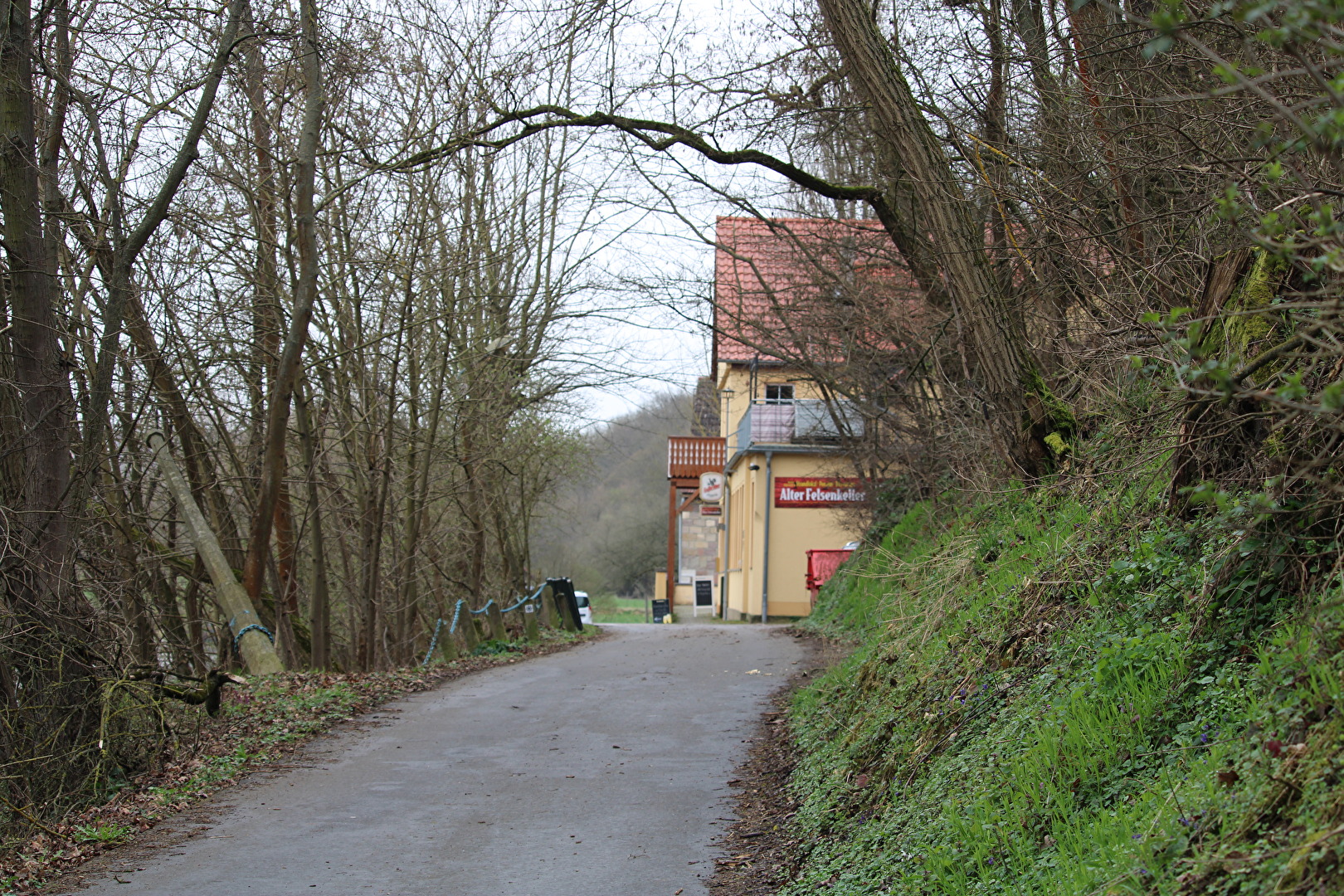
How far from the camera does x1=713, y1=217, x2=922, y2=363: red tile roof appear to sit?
52.2 ft

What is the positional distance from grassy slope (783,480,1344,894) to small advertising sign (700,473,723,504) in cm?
3197

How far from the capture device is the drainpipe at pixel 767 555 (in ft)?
103

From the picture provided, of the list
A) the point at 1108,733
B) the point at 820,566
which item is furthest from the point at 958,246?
the point at 820,566

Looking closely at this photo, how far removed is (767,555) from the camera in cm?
3120

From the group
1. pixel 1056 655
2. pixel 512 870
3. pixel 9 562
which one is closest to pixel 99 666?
pixel 9 562

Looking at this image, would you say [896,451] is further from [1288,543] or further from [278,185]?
[1288,543]

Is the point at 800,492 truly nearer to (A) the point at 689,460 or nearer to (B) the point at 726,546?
(B) the point at 726,546

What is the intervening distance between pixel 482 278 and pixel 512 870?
14.8 m

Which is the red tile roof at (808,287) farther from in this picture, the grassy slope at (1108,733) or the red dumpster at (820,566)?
the red dumpster at (820,566)

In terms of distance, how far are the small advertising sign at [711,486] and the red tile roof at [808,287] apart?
18605mm

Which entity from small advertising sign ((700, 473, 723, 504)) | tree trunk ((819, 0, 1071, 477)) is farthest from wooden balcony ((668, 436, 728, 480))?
tree trunk ((819, 0, 1071, 477))

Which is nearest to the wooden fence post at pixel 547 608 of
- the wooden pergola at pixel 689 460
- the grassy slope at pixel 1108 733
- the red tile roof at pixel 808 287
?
the red tile roof at pixel 808 287

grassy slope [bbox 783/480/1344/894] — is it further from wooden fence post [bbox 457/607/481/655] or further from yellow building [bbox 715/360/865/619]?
yellow building [bbox 715/360/865/619]

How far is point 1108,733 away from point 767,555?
27.0 meters
